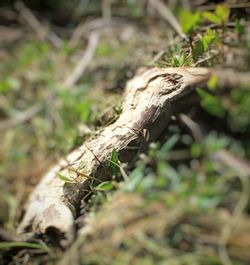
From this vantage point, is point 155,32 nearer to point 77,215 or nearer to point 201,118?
point 201,118

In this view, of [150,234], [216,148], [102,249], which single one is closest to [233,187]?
[216,148]

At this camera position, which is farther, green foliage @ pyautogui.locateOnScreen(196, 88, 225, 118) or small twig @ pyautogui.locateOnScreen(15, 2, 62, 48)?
small twig @ pyautogui.locateOnScreen(15, 2, 62, 48)

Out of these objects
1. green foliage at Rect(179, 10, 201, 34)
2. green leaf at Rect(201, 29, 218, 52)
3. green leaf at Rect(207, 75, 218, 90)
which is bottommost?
green leaf at Rect(207, 75, 218, 90)

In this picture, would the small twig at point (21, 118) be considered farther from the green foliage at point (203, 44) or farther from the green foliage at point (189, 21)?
the green foliage at point (203, 44)

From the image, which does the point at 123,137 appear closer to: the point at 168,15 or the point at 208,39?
the point at 208,39

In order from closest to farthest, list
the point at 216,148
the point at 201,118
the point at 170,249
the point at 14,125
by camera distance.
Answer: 1. the point at 170,249
2. the point at 216,148
3. the point at 201,118
4. the point at 14,125

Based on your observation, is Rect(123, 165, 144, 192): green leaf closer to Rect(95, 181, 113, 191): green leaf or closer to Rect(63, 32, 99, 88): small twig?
Rect(95, 181, 113, 191): green leaf

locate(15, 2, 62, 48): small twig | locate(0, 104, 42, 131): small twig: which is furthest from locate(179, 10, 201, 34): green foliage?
locate(15, 2, 62, 48): small twig
